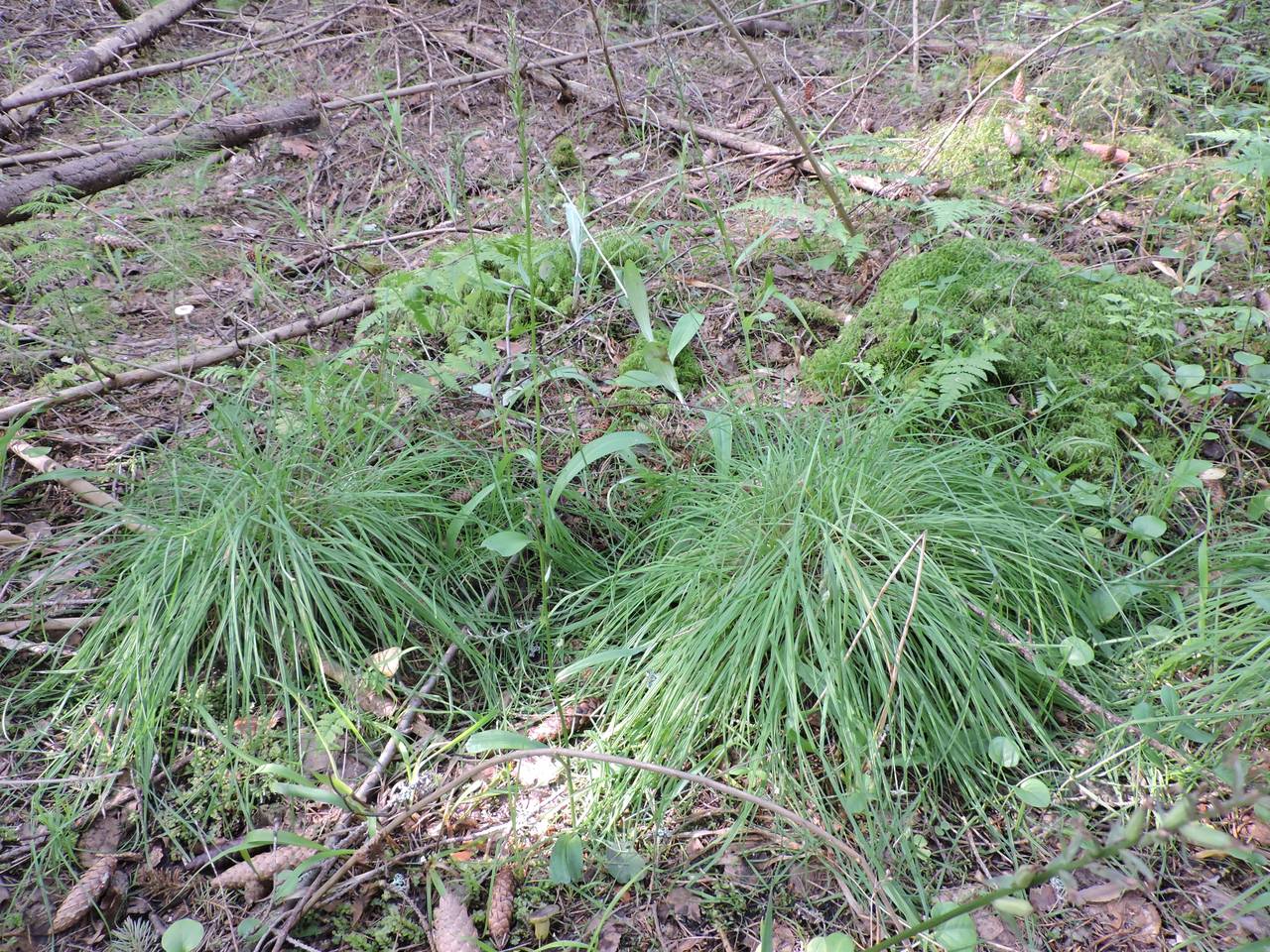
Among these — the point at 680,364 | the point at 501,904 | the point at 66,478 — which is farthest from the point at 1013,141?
the point at 66,478

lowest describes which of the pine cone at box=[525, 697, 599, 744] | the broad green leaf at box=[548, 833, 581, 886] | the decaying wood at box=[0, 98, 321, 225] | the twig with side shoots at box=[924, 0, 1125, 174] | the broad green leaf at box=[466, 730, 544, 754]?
the pine cone at box=[525, 697, 599, 744]

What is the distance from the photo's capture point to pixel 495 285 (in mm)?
2955

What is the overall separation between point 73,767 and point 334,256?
2.35 m

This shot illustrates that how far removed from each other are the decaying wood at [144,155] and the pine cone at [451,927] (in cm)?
345

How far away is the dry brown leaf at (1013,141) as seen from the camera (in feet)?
11.4

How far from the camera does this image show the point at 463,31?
5125 mm

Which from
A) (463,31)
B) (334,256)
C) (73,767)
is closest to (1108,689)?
(73,767)

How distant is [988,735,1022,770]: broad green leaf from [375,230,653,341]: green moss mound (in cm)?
182

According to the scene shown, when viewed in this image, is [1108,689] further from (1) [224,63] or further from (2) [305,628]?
(1) [224,63]

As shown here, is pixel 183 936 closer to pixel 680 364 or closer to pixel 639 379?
pixel 639 379

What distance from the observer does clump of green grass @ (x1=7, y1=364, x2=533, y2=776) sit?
1925 mm

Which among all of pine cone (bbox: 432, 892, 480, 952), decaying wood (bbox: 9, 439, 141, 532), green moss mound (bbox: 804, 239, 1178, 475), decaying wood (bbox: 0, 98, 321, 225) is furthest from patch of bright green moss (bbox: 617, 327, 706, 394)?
decaying wood (bbox: 0, 98, 321, 225)

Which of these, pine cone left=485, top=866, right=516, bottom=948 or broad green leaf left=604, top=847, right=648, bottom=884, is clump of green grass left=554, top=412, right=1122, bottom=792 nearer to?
broad green leaf left=604, top=847, right=648, bottom=884

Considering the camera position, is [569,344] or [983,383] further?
[569,344]
